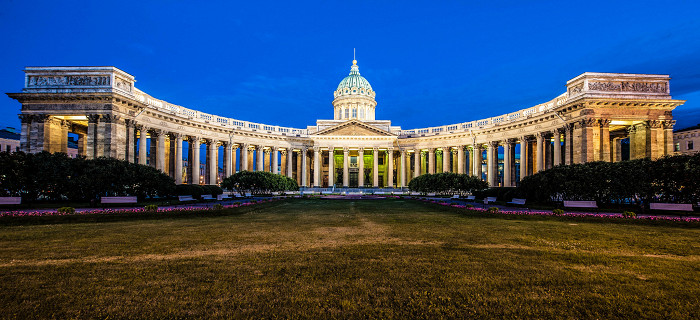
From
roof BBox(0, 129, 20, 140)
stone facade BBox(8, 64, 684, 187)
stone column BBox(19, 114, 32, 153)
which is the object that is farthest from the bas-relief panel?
roof BBox(0, 129, 20, 140)

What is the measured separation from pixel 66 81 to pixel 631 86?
195 feet

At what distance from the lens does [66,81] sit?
1318 inches

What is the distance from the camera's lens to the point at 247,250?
951 cm

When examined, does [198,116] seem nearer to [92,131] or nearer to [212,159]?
Answer: [212,159]

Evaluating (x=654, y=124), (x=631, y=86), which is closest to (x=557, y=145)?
(x=654, y=124)

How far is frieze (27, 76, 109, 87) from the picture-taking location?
109 feet

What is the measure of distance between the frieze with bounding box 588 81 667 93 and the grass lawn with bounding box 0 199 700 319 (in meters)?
28.0

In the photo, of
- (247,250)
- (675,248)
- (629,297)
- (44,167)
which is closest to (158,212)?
(44,167)

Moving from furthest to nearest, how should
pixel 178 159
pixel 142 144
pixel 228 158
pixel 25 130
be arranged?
pixel 228 158 < pixel 178 159 < pixel 142 144 < pixel 25 130

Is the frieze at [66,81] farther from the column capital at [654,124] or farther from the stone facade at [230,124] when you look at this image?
the column capital at [654,124]

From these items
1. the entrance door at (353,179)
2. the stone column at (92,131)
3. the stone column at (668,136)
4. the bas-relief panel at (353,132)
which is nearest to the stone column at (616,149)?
the stone column at (668,136)

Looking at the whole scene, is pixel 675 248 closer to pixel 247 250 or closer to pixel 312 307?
pixel 312 307

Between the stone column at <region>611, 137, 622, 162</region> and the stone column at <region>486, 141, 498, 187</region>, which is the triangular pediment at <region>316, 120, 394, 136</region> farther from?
the stone column at <region>611, 137, 622, 162</region>

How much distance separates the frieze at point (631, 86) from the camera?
3438 cm
